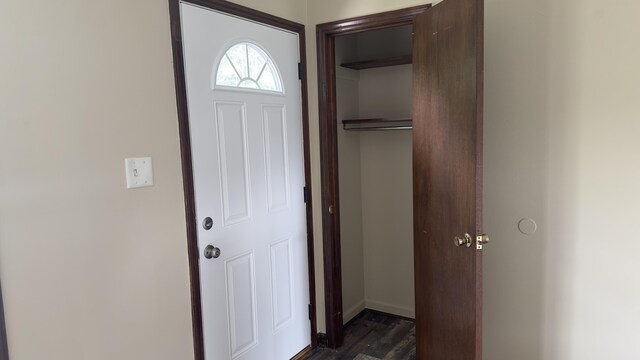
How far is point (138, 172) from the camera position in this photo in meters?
1.61

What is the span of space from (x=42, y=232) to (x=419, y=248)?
66.3 inches

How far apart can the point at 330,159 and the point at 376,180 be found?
0.68 m

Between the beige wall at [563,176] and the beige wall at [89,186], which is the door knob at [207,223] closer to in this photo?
the beige wall at [89,186]

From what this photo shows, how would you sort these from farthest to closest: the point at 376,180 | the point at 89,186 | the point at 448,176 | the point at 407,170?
the point at 376,180
the point at 407,170
the point at 448,176
the point at 89,186

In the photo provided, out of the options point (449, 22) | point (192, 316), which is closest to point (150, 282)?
point (192, 316)

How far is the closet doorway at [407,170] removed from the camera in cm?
Result: 172

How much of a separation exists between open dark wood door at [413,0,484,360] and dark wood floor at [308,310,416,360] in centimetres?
46

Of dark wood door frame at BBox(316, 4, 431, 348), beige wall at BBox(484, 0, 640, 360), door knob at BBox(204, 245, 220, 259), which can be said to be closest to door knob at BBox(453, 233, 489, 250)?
beige wall at BBox(484, 0, 640, 360)

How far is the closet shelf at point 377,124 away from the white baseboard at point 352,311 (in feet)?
4.42

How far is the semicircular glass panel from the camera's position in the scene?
202cm

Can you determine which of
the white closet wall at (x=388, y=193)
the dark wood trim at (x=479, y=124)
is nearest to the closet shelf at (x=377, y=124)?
the white closet wall at (x=388, y=193)

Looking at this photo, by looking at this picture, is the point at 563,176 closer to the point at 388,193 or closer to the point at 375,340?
the point at 388,193

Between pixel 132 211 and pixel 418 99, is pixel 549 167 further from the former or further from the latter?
pixel 132 211

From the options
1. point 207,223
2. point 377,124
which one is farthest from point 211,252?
point 377,124
